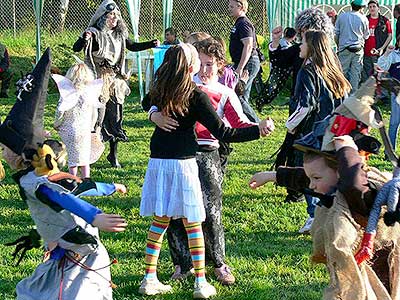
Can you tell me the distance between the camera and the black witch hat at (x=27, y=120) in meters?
3.94

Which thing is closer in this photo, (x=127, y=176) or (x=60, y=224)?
(x=60, y=224)

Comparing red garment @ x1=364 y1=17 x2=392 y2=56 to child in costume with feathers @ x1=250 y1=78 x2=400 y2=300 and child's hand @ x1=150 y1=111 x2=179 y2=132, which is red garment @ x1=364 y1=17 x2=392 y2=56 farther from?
child in costume with feathers @ x1=250 y1=78 x2=400 y2=300

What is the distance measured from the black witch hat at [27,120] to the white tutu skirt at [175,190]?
1248mm

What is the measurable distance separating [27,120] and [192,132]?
4.78 feet

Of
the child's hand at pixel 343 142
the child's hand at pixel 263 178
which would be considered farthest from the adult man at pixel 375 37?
the child's hand at pixel 343 142

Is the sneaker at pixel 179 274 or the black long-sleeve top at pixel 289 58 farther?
the black long-sleeve top at pixel 289 58

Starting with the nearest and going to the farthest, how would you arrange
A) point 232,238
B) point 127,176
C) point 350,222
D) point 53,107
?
1. point 350,222
2. point 232,238
3. point 127,176
4. point 53,107

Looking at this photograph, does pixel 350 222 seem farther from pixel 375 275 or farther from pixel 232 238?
pixel 232 238

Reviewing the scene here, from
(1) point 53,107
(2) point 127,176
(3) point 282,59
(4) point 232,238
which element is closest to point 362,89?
(4) point 232,238

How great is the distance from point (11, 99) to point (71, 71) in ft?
27.0

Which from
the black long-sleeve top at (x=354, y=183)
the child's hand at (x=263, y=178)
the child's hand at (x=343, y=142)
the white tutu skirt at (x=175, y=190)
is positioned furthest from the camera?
the white tutu skirt at (x=175, y=190)

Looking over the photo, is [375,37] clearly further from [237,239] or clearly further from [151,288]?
[151,288]

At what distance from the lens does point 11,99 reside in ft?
50.9

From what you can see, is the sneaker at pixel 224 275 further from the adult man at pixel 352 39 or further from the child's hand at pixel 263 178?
the adult man at pixel 352 39
